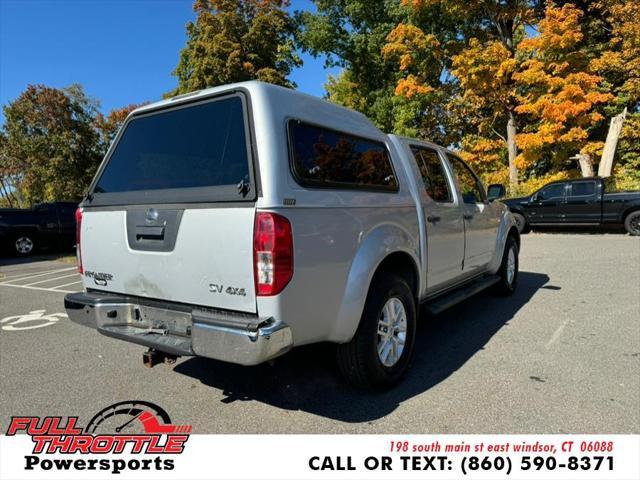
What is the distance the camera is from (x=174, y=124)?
10.2ft

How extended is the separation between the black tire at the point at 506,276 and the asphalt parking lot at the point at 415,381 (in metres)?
0.42

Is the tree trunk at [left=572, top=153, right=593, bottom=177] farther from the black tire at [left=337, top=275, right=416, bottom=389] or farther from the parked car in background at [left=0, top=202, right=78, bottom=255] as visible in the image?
the parked car in background at [left=0, top=202, right=78, bottom=255]

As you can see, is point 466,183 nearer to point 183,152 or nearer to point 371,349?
point 371,349

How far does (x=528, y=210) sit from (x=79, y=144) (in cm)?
2698

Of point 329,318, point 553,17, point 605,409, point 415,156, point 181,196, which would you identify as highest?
point 553,17

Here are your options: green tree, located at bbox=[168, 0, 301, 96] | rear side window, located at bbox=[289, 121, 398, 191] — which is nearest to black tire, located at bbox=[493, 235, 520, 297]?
rear side window, located at bbox=[289, 121, 398, 191]

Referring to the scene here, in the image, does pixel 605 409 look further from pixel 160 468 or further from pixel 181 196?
pixel 181 196

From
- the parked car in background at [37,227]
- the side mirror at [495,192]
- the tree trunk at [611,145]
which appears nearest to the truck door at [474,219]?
the side mirror at [495,192]

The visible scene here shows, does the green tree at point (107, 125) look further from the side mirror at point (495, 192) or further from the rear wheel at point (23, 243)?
the side mirror at point (495, 192)

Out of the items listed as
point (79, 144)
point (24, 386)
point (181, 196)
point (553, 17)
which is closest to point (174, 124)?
point (181, 196)

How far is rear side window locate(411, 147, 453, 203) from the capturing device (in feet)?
13.3

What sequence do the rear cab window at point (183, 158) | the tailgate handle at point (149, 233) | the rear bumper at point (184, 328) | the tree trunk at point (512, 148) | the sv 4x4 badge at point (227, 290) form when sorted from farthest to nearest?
the tree trunk at point (512, 148) → the tailgate handle at point (149, 233) → the rear cab window at point (183, 158) → the sv 4x4 badge at point (227, 290) → the rear bumper at point (184, 328)

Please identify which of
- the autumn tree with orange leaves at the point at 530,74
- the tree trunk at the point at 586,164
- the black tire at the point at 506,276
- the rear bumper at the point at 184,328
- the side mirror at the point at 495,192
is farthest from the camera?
the tree trunk at the point at 586,164

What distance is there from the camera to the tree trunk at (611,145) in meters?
16.6
